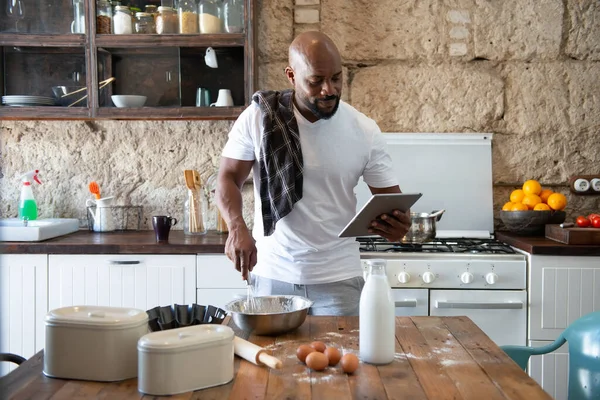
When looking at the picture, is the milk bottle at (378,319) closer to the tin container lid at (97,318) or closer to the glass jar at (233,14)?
the tin container lid at (97,318)

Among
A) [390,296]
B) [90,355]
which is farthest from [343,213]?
[90,355]

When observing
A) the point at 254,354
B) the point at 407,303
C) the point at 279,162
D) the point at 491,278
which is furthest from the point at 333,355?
the point at 491,278

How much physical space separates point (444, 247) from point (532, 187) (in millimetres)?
595

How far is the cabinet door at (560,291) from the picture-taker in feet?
8.59

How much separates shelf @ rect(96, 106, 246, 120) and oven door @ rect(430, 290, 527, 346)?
4.24 ft

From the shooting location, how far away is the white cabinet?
9.05 ft

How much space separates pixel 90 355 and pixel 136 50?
7.00 feet

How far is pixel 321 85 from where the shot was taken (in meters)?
1.99

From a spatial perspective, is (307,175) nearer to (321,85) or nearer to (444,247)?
(321,85)

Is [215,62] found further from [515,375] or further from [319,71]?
[515,375]

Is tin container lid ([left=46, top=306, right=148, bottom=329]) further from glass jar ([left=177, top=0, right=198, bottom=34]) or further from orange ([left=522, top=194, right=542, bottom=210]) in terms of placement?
orange ([left=522, top=194, right=542, bottom=210])

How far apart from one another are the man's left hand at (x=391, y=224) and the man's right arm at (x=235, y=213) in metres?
0.37

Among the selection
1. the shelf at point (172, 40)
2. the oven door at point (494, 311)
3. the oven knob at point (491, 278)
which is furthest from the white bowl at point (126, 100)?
the oven knob at point (491, 278)

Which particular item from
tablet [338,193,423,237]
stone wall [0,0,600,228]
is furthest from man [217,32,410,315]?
stone wall [0,0,600,228]
